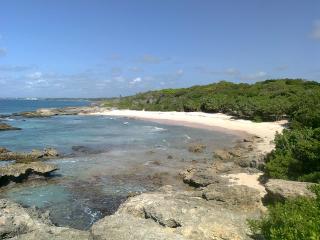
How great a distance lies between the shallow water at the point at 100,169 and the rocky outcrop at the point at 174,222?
13.6ft

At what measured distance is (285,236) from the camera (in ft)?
27.6

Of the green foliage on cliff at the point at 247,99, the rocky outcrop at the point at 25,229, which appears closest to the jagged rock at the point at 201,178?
the rocky outcrop at the point at 25,229

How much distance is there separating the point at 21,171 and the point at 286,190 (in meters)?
15.7

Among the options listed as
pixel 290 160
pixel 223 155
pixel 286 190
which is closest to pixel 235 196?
pixel 286 190

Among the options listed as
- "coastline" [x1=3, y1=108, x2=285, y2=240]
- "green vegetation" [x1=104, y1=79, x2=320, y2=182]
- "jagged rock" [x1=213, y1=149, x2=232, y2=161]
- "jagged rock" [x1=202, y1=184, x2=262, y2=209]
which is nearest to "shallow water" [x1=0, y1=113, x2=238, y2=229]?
"jagged rock" [x1=213, y1=149, x2=232, y2=161]

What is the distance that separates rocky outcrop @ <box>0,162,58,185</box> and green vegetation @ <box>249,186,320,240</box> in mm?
15842

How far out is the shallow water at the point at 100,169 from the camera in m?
18.7

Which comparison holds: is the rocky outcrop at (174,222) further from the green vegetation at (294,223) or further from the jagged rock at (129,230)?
the green vegetation at (294,223)

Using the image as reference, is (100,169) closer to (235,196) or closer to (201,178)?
(201,178)

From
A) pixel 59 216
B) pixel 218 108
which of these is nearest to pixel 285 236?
pixel 59 216

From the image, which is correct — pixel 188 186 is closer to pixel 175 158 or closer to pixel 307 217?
pixel 175 158

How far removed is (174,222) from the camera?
40.4ft

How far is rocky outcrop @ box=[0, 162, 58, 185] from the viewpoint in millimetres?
22297

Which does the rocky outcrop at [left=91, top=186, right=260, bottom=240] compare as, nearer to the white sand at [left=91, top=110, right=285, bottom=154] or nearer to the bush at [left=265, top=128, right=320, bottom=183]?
the bush at [left=265, top=128, right=320, bottom=183]
